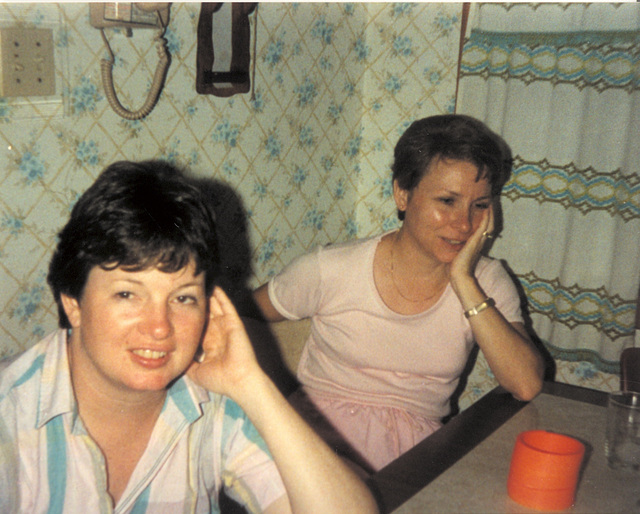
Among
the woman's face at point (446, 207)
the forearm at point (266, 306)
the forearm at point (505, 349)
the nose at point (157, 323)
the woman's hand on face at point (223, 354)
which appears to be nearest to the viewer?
the nose at point (157, 323)

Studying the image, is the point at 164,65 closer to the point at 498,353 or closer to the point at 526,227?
the point at 498,353

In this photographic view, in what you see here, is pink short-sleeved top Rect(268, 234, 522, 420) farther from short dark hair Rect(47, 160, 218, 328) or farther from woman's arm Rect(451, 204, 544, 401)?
short dark hair Rect(47, 160, 218, 328)

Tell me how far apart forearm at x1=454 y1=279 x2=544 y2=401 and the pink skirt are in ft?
0.94

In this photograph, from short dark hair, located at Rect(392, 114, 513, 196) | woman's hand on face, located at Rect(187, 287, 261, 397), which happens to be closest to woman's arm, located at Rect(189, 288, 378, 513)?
woman's hand on face, located at Rect(187, 287, 261, 397)

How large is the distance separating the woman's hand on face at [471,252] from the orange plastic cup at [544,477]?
0.71 metres

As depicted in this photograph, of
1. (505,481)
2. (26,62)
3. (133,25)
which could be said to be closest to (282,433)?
(505,481)

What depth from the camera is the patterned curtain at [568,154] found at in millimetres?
2171

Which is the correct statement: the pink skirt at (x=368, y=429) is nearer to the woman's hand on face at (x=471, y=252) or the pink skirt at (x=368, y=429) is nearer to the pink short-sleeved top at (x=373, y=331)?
the pink short-sleeved top at (x=373, y=331)

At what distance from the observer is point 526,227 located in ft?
7.95

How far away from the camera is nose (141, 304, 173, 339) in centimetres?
100

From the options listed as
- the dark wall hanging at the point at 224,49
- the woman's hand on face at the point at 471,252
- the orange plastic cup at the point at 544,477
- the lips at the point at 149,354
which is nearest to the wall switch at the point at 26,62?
the dark wall hanging at the point at 224,49

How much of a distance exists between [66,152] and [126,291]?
2.44 feet

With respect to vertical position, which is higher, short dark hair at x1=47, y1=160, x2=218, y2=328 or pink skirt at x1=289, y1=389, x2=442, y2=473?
short dark hair at x1=47, y1=160, x2=218, y2=328

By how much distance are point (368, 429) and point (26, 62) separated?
1262mm
